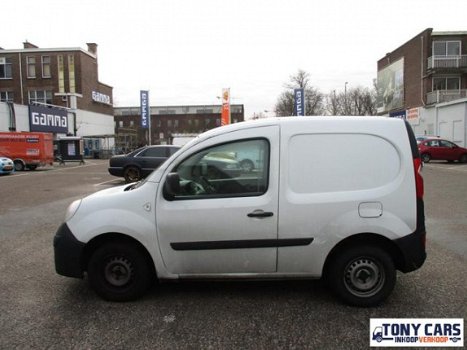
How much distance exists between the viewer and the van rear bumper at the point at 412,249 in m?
3.92

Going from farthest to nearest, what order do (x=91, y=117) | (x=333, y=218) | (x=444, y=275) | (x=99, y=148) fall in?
(x=91, y=117), (x=99, y=148), (x=444, y=275), (x=333, y=218)

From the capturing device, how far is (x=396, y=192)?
3.92m

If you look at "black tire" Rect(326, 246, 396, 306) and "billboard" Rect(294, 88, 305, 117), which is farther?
"billboard" Rect(294, 88, 305, 117)

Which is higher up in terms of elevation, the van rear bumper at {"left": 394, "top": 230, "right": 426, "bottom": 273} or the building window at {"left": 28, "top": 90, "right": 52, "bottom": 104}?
the building window at {"left": 28, "top": 90, "right": 52, "bottom": 104}

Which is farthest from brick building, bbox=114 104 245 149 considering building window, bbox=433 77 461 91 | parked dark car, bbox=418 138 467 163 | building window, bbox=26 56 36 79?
parked dark car, bbox=418 138 467 163

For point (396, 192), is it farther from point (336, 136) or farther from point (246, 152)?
point (246, 152)

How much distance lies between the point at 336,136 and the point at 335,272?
1313 millimetres

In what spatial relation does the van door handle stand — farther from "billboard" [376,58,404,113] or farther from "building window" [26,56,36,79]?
"building window" [26,56,36,79]

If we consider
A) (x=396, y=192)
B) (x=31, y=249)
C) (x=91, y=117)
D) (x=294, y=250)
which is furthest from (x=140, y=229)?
(x=91, y=117)

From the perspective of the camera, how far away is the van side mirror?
3918mm

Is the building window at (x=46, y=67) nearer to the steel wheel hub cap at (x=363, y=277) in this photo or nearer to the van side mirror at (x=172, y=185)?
the van side mirror at (x=172, y=185)

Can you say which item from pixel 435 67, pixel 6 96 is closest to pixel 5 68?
pixel 6 96

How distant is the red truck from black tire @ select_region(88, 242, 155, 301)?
2451cm

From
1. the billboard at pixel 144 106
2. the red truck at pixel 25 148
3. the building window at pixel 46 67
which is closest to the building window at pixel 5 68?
the building window at pixel 46 67
